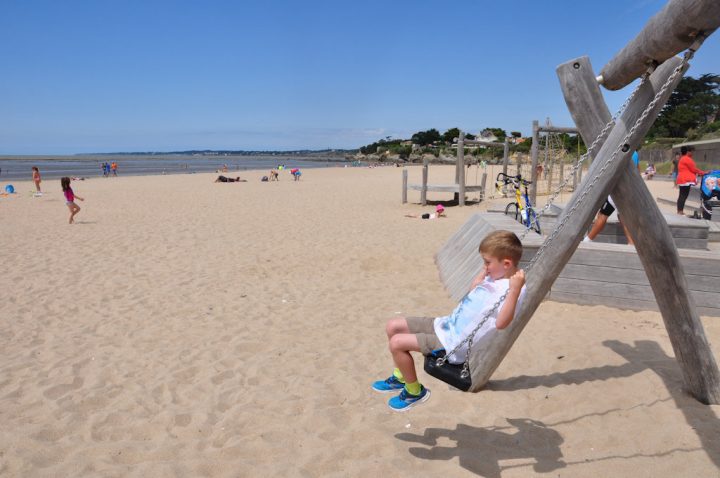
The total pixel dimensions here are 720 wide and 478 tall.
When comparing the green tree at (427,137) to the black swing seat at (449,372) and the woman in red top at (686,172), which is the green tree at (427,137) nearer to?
the woman in red top at (686,172)

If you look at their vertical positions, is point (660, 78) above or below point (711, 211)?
above

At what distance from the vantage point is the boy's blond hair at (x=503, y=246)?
2.80 m

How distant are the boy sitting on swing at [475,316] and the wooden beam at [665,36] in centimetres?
132

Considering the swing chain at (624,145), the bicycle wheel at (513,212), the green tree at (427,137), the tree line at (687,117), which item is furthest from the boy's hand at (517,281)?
the green tree at (427,137)

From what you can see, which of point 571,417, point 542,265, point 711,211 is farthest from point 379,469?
point 711,211

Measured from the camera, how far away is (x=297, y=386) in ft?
13.3

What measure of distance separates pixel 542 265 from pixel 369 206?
44.6 feet

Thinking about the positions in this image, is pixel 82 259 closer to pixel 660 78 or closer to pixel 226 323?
pixel 226 323

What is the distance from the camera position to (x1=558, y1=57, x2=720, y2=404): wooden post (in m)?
3.25

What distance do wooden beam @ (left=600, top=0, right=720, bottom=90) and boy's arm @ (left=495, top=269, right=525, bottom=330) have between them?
152cm

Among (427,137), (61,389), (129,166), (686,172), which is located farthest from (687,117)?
(427,137)

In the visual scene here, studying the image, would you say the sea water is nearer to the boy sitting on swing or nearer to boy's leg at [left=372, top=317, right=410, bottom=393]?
boy's leg at [left=372, top=317, right=410, bottom=393]

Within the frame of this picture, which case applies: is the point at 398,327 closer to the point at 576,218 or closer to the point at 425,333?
the point at 425,333

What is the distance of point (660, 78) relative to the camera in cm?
305
